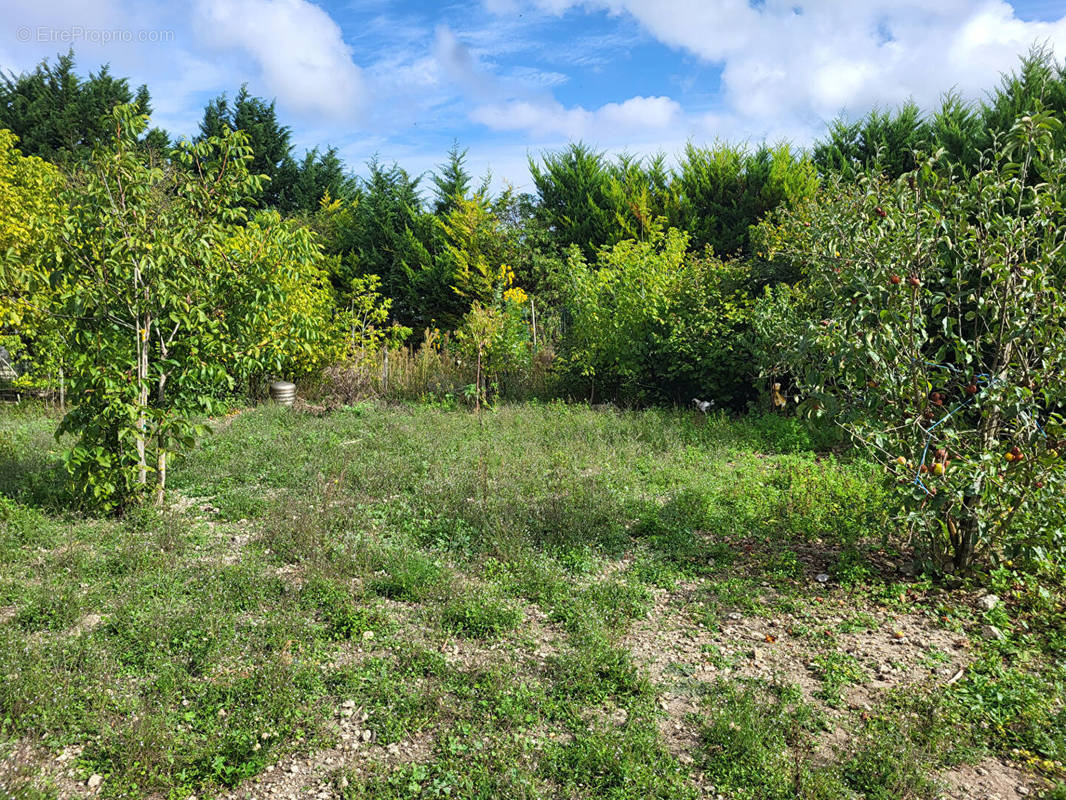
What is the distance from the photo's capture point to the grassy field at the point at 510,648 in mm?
2531

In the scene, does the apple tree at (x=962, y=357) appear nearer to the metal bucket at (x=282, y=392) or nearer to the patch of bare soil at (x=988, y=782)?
the patch of bare soil at (x=988, y=782)

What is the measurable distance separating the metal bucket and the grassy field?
189 inches

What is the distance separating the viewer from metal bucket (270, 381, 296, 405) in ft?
34.4

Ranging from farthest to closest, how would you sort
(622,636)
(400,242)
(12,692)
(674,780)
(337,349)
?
(400,242)
(337,349)
(622,636)
(12,692)
(674,780)

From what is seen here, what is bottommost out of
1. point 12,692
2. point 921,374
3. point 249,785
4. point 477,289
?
point 249,785

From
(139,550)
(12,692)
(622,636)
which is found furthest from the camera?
(139,550)

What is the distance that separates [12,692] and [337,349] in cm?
818

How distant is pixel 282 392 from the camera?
10500 millimetres

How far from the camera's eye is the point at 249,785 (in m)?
2.48

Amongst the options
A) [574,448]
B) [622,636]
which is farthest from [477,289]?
[622,636]

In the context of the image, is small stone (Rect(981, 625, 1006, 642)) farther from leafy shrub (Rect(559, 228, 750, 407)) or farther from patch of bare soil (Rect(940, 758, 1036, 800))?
leafy shrub (Rect(559, 228, 750, 407))

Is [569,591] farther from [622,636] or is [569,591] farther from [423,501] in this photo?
[423,501]

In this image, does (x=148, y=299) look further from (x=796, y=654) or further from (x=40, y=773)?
(x=796, y=654)

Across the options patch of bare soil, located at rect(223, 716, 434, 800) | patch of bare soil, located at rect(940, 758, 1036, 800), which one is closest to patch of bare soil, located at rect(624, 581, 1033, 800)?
patch of bare soil, located at rect(940, 758, 1036, 800)
